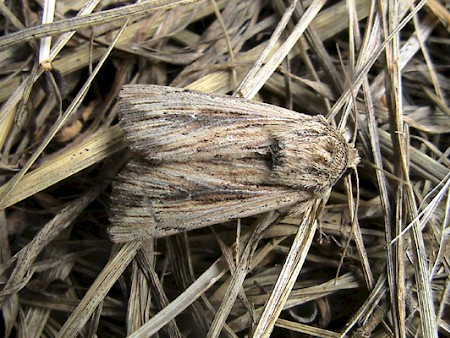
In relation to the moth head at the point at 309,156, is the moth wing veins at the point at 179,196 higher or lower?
lower

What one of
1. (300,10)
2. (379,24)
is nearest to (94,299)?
(300,10)

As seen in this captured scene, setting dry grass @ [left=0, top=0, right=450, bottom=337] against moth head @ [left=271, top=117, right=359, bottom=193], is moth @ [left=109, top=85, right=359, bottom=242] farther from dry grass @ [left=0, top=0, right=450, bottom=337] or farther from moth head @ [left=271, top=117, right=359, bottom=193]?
dry grass @ [left=0, top=0, right=450, bottom=337]

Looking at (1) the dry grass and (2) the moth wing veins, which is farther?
(1) the dry grass

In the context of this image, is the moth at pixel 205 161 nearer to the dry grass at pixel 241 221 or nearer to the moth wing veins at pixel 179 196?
the moth wing veins at pixel 179 196

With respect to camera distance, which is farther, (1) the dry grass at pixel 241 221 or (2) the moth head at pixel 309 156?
(1) the dry grass at pixel 241 221

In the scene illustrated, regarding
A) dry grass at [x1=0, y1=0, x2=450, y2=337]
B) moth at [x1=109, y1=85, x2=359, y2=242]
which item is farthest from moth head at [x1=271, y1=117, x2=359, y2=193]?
dry grass at [x1=0, y1=0, x2=450, y2=337]

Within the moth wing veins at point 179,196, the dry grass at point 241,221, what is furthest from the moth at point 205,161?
the dry grass at point 241,221
